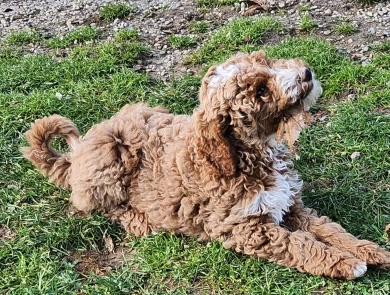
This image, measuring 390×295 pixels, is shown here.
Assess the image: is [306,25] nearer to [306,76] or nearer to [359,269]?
[306,76]

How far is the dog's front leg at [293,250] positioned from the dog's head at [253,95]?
0.59 metres

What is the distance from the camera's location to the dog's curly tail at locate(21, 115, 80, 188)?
5.05 m

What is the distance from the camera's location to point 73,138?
5152mm

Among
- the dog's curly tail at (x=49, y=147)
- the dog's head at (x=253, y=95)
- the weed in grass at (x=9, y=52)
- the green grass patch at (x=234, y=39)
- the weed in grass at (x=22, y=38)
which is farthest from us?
the weed in grass at (x=22, y=38)

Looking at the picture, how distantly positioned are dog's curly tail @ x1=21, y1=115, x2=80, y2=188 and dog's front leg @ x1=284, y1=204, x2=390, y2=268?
192 centimetres

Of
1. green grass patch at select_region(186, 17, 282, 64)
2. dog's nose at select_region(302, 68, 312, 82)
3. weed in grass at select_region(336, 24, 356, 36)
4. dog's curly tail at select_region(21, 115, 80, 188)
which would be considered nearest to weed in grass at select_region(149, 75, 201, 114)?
green grass patch at select_region(186, 17, 282, 64)

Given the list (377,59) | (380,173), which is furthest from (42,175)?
(377,59)

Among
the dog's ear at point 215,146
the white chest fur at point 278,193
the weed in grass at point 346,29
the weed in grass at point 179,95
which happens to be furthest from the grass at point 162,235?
the dog's ear at point 215,146

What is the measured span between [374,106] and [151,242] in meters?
2.63

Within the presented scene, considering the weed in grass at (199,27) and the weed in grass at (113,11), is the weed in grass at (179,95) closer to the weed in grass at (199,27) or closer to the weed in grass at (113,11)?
the weed in grass at (199,27)

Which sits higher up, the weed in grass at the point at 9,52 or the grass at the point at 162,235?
the weed in grass at the point at 9,52

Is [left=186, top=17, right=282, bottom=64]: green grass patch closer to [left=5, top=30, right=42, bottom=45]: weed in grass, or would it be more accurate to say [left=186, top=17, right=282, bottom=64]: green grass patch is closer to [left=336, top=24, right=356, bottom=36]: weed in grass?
[left=336, top=24, right=356, bottom=36]: weed in grass

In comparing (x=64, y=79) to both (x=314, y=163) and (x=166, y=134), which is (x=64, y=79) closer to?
(x=166, y=134)

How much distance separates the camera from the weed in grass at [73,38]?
25.3ft
